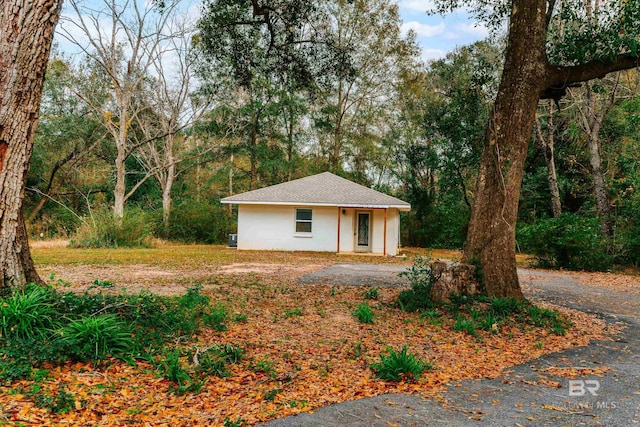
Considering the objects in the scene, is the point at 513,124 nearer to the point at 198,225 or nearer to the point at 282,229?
the point at 282,229

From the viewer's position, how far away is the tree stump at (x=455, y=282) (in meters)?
6.30

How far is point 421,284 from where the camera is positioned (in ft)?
22.4

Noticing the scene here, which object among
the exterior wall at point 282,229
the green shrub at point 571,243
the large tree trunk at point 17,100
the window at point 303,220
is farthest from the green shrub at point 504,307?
the window at point 303,220

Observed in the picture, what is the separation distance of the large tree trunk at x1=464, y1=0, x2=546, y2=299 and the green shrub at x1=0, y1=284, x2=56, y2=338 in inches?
221

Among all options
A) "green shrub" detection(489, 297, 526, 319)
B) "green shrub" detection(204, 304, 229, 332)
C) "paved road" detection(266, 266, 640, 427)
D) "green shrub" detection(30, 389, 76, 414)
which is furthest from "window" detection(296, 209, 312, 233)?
"green shrub" detection(30, 389, 76, 414)

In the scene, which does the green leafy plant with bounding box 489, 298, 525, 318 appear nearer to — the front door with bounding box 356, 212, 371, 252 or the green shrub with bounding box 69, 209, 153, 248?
the front door with bounding box 356, 212, 371, 252

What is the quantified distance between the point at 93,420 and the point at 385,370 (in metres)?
2.35

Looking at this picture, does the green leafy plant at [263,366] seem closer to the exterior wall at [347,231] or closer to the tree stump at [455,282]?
the tree stump at [455,282]

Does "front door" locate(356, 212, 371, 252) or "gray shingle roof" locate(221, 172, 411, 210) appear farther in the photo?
"front door" locate(356, 212, 371, 252)

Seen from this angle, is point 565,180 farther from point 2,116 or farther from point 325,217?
point 2,116

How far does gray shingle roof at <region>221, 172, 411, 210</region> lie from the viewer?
1840 cm

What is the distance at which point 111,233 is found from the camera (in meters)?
17.5

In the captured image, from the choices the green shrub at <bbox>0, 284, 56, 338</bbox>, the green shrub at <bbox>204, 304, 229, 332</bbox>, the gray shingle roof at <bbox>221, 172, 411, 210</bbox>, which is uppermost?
the gray shingle roof at <bbox>221, 172, 411, 210</bbox>

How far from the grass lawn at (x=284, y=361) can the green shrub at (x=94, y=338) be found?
0.10 m
